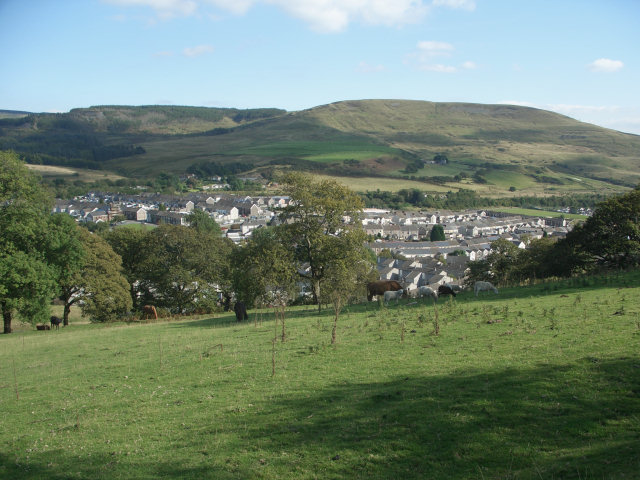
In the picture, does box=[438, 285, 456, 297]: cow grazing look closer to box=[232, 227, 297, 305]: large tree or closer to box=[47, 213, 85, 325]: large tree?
box=[232, 227, 297, 305]: large tree

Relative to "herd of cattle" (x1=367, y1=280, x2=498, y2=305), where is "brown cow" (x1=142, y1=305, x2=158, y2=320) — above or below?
below

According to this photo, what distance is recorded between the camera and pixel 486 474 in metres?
Result: 7.55

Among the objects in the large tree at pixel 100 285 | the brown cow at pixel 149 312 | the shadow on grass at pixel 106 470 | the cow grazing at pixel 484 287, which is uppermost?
the cow grazing at pixel 484 287

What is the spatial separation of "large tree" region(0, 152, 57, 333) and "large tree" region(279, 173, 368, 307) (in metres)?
17.3

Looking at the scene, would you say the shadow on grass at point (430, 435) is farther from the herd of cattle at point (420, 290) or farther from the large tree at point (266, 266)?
the large tree at point (266, 266)

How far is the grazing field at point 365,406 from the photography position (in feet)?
27.1

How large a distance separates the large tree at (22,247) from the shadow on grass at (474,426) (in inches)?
1098

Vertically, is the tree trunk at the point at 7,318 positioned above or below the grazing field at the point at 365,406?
below

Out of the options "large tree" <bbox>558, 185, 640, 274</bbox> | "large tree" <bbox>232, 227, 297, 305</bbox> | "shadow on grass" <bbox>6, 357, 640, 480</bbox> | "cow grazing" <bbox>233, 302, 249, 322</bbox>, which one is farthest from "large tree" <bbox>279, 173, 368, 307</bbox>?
"shadow on grass" <bbox>6, 357, 640, 480</bbox>

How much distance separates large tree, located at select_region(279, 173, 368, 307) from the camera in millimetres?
31016

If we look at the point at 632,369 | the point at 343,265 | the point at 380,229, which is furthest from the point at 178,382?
the point at 380,229

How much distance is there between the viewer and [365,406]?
34.4 ft

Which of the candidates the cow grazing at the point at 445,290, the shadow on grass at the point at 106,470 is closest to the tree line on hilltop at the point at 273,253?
the cow grazing at the point at 445,290

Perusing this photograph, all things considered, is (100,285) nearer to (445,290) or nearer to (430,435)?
(445,290)
